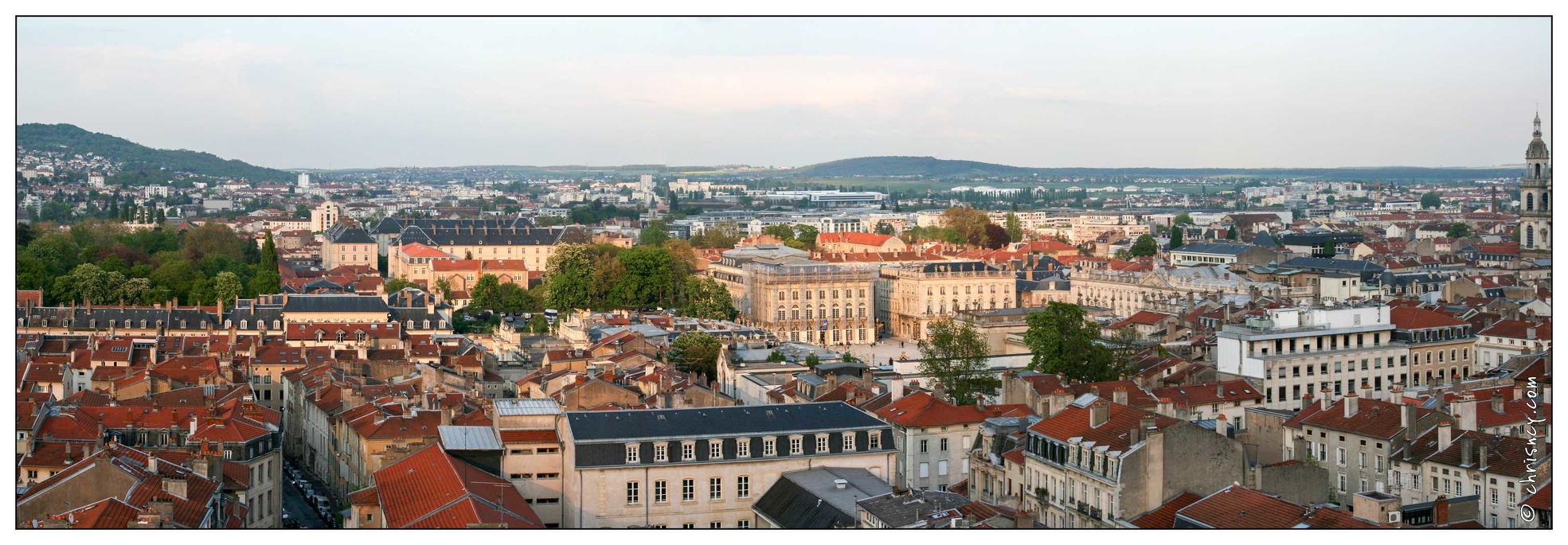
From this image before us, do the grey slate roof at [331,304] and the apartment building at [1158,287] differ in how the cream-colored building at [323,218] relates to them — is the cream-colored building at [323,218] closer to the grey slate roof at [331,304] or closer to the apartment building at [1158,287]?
the apartment building at [1158,287]

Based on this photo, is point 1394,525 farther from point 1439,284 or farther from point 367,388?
point 1439,284

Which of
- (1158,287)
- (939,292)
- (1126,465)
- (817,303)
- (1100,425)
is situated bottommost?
(817,303)

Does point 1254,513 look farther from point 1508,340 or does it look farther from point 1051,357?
point 1508,340

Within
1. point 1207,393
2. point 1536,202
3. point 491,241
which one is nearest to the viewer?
point 1207,393

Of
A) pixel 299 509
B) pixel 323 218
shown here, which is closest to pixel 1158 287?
pixel 299 509

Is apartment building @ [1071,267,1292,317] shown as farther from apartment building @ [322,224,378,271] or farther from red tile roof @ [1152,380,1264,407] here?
apartment building @ [322,224,378,271]

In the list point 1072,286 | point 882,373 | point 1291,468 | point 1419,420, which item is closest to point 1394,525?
point 1291,468

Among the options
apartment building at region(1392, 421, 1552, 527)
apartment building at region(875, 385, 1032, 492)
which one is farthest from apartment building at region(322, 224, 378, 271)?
apartment building at region(1392, 421, 1552, 527)

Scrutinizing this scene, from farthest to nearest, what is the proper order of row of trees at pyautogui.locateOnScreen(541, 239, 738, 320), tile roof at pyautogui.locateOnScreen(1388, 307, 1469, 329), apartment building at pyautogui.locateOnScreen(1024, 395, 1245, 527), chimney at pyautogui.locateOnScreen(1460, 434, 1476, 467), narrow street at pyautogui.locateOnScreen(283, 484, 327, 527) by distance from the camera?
row of trees at pyautogui.locateOnScreen(541, 239, 738, 320) < tile roof at pyautogui.locateOnScreen(1388, 307, 1469, 329) < narrow street at pyautogui.locateOnScreen(283, 484, 327, 527) < chimney at pyautogui.locateOnScreen(1460, 434, 1476, 467) < apartment building at pyautogui.locateOnScreen(1024, 395, 1245, 527)
